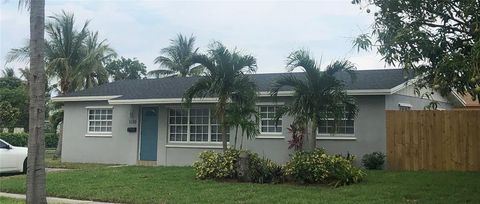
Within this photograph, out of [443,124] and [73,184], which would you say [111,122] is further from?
[443,124]

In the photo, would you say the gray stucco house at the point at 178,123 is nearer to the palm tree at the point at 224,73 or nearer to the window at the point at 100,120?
the window at the point at 100,120

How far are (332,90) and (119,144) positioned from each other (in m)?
10.1

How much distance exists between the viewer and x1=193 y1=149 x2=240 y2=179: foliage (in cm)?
1370

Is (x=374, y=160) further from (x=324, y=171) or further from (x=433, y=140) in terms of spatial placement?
(x=324, y=171)

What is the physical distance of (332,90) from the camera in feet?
45.3

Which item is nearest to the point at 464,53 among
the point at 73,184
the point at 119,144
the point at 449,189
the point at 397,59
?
the point at 397,59

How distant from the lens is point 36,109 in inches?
299

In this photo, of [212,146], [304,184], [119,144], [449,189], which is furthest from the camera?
[119,144]

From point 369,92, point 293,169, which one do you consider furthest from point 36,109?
point 369,92

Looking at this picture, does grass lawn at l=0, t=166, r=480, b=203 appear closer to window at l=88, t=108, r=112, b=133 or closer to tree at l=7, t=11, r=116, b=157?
window at l=88, t=108, r=112, b=133

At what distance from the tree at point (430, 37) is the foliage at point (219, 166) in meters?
6.49

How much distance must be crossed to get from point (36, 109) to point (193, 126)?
473 inches

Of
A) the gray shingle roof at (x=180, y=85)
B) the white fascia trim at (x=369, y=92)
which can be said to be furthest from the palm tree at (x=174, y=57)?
the white fascia trim at (x=369, y=92)

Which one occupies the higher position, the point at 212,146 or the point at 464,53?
the point at 464,53
